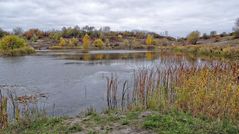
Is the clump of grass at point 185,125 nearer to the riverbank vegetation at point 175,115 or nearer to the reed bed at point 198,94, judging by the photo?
the riverbank vegetation at point 175,115

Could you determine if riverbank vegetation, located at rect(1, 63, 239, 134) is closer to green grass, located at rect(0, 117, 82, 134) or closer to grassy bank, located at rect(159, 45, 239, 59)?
green grass, located at rect(0, 117, 82, 134)

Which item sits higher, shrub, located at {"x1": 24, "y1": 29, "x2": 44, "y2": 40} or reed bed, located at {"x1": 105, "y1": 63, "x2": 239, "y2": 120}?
shrub, located at {"x1": 24, "y1": 29, "x2": 44, "y2": 40}

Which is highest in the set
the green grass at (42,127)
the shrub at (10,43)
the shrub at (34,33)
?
the shrub at (34,33)

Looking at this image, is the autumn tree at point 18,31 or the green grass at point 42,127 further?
the autumn tree at point 18,31

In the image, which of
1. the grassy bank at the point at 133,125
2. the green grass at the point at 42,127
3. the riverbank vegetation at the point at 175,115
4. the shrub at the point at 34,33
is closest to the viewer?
the grassy bank at the point at 133,125

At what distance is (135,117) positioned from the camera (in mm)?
6887

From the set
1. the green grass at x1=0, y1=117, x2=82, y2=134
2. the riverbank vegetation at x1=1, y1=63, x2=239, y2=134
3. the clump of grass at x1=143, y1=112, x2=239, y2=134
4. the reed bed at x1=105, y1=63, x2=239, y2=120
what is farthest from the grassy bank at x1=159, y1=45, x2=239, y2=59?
the green grass at x1=0, y1=117, x2=82, y2=134

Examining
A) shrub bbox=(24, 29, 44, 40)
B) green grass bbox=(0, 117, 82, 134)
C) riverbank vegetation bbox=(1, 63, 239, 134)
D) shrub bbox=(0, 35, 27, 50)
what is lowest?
green grass bbox=(0, 117, 82, 134)

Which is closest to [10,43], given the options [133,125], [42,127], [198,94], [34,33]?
[42,127]

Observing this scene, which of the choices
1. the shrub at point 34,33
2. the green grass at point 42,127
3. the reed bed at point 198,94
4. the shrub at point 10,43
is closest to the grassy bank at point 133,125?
the green grass at point 42,127

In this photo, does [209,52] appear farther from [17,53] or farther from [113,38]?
[113,38]

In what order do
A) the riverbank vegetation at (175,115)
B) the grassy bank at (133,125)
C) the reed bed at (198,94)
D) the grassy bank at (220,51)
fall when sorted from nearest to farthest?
the grassy bank at (133,125)
the riverbank vegetation at (175,115)
the reed bed at (198,94)
the grassy bank at (220,51)

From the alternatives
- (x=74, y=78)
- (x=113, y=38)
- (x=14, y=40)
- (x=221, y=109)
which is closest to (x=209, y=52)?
(x=74, y=78)

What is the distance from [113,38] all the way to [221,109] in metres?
122
